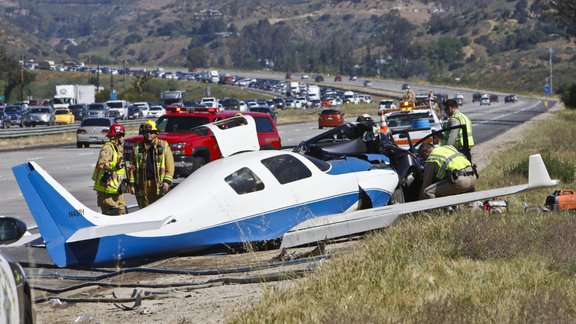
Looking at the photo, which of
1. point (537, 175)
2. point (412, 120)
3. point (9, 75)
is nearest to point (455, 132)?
point (537, 175)

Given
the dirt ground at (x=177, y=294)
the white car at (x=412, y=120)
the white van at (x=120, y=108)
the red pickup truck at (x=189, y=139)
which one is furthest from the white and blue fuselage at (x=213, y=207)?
the white van at (x=120, y=108)

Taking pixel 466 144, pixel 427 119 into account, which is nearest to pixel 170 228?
pixel 466 144

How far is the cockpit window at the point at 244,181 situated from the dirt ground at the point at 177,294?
87cm

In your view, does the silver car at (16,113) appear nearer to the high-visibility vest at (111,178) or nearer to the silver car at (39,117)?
the silver car at (39,117)

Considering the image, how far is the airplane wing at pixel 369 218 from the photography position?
13164 mm

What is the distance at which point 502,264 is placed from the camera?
10.6 meters

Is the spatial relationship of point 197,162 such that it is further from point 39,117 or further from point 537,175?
point 39,117

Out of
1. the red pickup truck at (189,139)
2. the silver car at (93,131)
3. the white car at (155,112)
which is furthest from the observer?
the white car at (155,112)

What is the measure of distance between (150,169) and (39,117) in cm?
5942

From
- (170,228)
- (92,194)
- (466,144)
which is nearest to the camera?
(170,228)

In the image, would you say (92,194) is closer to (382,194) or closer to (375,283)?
(382,194)

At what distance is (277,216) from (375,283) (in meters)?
4.13

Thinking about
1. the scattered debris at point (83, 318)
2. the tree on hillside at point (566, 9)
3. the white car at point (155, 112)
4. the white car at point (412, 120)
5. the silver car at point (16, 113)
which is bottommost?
the white car at point (155, 112)

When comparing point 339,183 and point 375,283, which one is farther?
point 339,183
